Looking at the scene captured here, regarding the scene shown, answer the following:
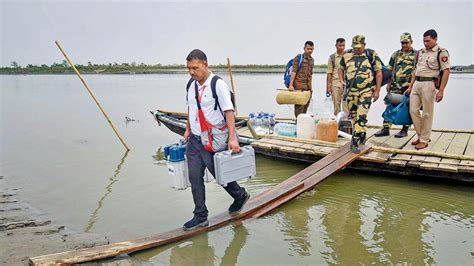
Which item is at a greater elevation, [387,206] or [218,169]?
[218,169]

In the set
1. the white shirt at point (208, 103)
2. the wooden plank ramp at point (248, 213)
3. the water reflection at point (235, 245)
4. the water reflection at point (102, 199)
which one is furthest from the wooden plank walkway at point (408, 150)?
the white shirt at point (208, 103)

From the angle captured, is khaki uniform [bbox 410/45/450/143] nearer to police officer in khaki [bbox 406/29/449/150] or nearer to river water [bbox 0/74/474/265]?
police officer in khaki [bbox 406/29/449/150]

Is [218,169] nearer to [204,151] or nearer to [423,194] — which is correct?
[204,151]

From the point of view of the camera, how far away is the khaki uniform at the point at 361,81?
6.22 meters

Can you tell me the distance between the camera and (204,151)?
400 cm

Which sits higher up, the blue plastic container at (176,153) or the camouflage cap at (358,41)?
the camouflage cap at (358,41)

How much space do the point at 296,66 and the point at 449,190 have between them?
375 centimetres

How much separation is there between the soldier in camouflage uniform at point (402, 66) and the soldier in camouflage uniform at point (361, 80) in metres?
0.91

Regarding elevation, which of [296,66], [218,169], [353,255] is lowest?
[353,255]

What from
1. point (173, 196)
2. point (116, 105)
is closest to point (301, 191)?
point (173, 196)

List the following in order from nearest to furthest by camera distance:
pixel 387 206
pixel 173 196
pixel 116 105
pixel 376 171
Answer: pixel 387 206, pixel 173 196, pixel 376 171, pixel 116 105

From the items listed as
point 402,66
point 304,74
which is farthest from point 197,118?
point 304,74

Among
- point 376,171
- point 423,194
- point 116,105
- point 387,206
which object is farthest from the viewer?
point 116,105

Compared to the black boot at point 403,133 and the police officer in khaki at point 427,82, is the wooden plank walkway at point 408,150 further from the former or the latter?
the police officer in khaki at point 427,82
